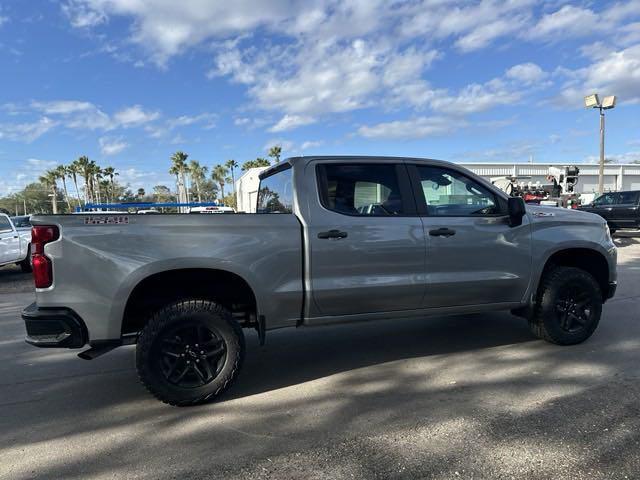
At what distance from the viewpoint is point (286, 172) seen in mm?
4344

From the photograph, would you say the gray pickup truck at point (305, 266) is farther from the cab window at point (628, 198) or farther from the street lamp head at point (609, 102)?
the street lamp head at point (609, 102)

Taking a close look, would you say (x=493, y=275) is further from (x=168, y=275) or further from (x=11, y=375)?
(x=11, y=375)

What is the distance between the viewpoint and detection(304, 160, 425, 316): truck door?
3.92 metres

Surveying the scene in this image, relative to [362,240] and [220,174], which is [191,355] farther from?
[220,174]

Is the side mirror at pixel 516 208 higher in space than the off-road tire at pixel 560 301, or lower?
higher

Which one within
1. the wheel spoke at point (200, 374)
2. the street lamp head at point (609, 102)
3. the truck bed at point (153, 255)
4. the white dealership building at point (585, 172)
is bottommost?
the wheel spoke at point (200, 374)

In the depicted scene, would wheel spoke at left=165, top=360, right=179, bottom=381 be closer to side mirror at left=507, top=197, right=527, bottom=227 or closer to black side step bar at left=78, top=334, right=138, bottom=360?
black side step bar at left=78, top=334, right=138, bottom=360

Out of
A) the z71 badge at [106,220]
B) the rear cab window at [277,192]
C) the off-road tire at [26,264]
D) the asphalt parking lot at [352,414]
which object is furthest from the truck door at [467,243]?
the off-road tire at [26,264]

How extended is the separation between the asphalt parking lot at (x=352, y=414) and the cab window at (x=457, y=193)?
143 centimetres

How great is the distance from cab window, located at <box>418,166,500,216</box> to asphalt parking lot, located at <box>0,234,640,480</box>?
143cm

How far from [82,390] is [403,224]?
3.04 metres

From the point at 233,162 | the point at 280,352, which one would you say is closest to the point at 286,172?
the point at 280,352

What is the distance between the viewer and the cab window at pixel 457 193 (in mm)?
4422

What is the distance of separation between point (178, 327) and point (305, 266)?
1.07 m
